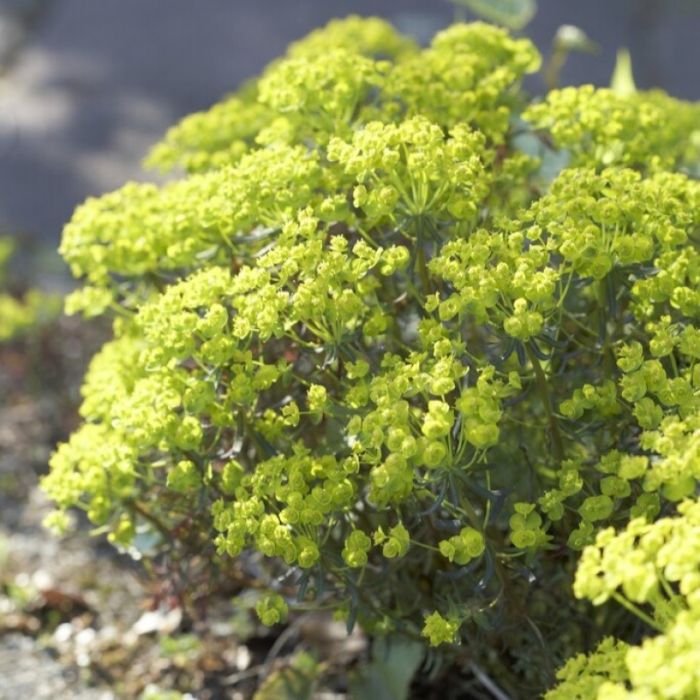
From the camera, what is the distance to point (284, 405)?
2.01 m

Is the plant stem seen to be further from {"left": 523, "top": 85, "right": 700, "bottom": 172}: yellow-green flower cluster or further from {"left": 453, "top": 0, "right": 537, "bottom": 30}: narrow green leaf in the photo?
{"left": 453, "top": 0, "right": 537, "bottom": 30}: narrow green leaf

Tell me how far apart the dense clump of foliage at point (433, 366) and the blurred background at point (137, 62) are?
2.62 m

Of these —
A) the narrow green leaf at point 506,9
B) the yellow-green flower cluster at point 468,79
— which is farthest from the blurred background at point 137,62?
the yellow-green flower cluster at point 468,79

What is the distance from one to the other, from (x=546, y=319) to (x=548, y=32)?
12.8ft

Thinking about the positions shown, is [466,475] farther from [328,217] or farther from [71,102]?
[71,102]

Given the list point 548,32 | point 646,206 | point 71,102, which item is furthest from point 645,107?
point 71,102

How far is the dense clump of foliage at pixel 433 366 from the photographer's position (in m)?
1.68

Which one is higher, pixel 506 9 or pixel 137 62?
pixel 137 62

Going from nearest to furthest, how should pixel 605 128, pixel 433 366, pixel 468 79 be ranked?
pixel 433 366
pixel 605 128
pixel 468 79

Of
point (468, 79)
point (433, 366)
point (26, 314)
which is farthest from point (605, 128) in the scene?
point (26, 314)

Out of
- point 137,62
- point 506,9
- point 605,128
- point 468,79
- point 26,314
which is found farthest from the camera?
point 137,62

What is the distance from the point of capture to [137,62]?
5.79 meters

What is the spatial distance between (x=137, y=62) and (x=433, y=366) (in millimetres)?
4418

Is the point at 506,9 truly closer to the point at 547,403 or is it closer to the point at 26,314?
the point at 547,403
